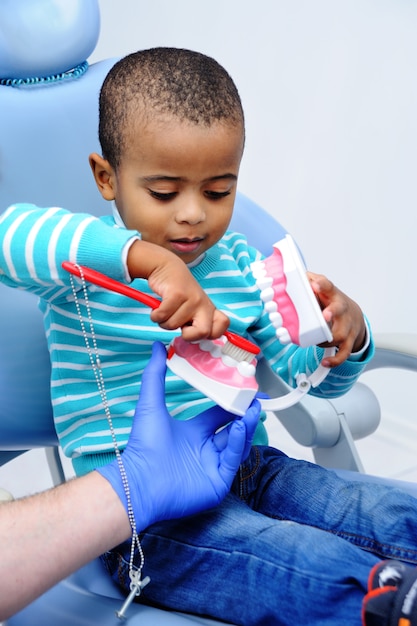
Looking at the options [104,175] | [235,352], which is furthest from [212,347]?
[104,175]

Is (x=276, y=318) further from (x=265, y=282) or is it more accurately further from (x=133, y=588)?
(x=133, y=588)

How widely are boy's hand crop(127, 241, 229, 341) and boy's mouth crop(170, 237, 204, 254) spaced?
89 mm

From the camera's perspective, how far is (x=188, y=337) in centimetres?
88

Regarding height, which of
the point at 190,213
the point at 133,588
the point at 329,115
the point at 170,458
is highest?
the point at 329,115

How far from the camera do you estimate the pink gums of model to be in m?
0.92

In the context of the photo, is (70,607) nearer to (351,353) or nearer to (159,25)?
(351,353)

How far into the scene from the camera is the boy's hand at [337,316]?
1.00 meters

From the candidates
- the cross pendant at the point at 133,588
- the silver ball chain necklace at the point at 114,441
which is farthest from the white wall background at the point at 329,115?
the cross pendant at the point at 133,588

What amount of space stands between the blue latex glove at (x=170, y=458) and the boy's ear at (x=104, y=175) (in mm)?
191

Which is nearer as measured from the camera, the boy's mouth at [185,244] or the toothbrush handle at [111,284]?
the toothbrush handle at [111,284]

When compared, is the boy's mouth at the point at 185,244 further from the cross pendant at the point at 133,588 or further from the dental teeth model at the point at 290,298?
the cross pendant at the point at 133,588

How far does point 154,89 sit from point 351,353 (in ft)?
1.14

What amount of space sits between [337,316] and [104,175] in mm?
289

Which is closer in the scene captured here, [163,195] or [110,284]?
[110,284]
